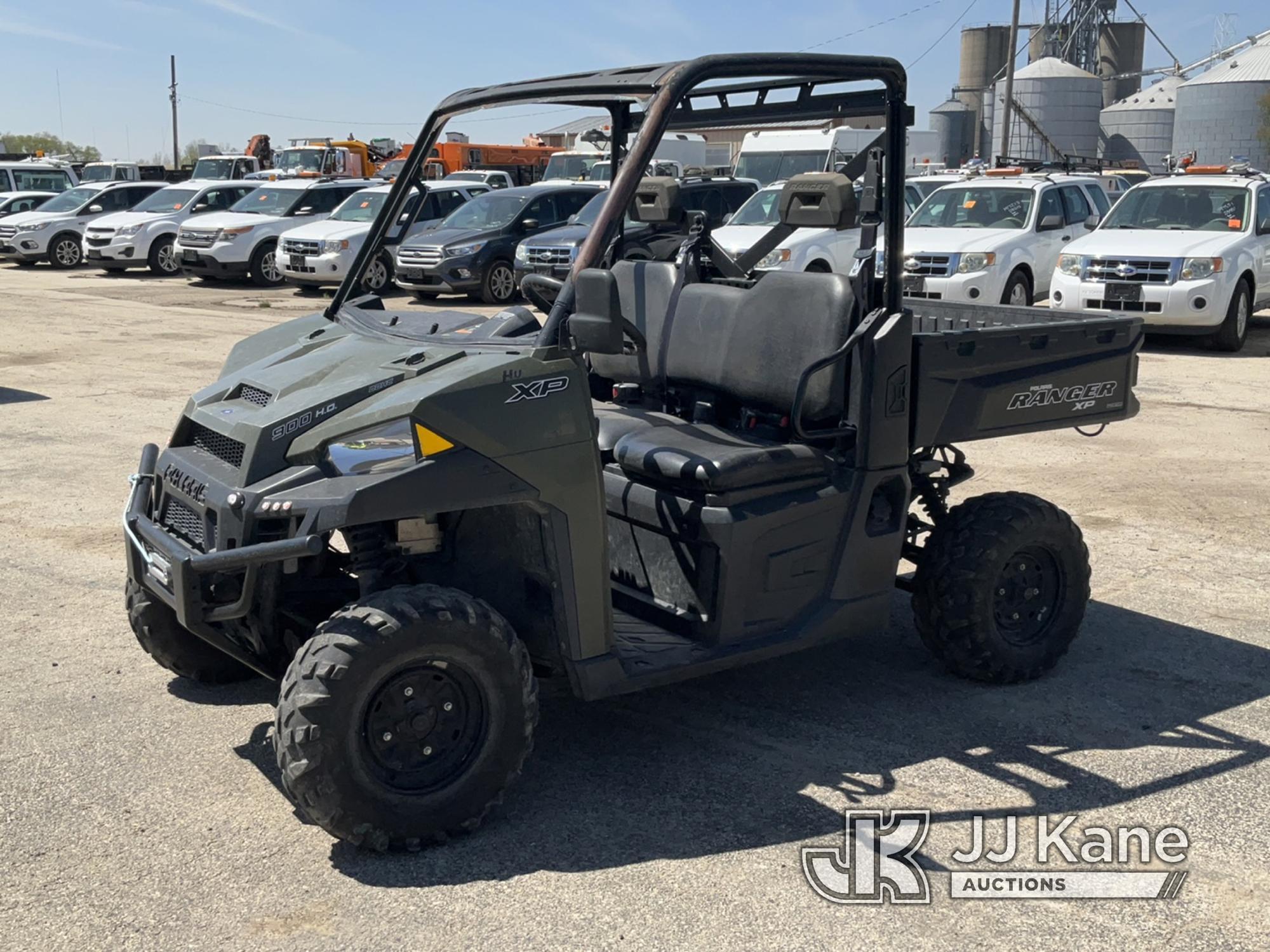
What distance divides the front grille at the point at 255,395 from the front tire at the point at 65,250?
23.8 metres

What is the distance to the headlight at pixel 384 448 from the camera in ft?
12.2

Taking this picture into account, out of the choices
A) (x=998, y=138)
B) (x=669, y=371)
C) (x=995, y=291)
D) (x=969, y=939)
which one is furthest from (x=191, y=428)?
(x=998, y=138)

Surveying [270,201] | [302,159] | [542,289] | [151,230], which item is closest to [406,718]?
[542,289]

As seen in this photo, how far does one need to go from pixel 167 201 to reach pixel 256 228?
4128 mm

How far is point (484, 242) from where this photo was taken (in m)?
18.9

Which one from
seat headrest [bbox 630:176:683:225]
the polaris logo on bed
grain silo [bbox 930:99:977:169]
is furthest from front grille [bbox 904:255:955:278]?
grain silo [bbox 930:99:977:169]

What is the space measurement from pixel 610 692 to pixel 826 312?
1551 millimetres

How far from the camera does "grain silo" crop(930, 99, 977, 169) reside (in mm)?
58625

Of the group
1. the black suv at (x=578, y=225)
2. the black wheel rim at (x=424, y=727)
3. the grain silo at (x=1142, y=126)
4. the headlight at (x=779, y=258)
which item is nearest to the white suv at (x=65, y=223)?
the black suv at (x=578, y=225)

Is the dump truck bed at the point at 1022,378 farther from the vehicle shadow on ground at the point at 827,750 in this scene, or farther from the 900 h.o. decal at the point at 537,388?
the 900 h.o. decal at the point at 537,388

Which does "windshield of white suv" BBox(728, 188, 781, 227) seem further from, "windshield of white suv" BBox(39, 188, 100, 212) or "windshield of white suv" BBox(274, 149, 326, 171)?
"windshield of white suv" BBox(274, 149, 326, 171)

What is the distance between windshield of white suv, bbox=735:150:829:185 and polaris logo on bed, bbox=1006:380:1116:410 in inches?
594

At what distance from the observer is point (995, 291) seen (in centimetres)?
1464

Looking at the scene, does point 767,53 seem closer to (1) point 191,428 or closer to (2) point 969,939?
(1) point 191,428
